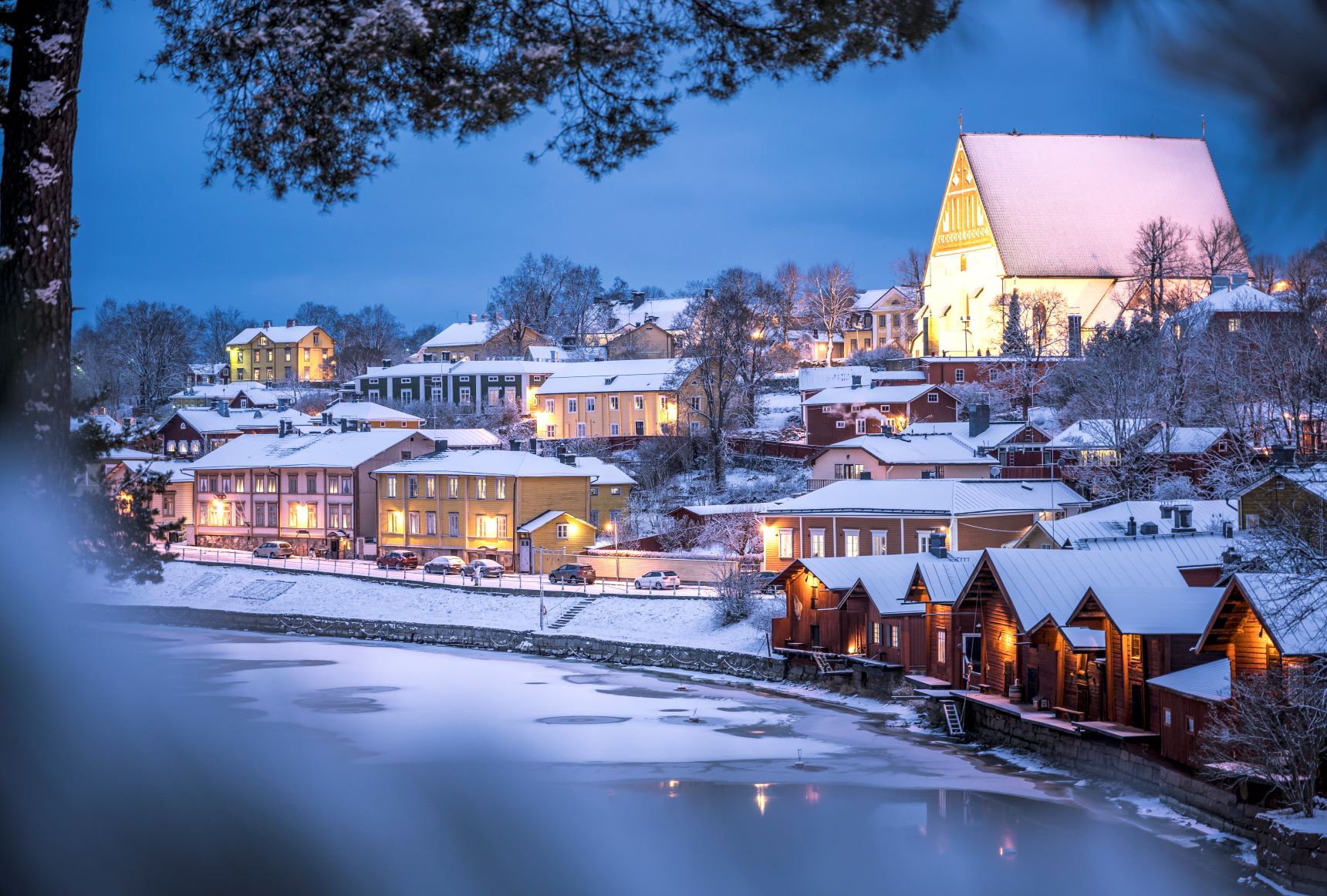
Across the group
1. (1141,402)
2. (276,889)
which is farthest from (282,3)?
(1141,402)

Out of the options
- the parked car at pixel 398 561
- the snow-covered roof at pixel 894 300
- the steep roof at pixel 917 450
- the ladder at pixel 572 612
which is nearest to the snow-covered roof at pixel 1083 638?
the ladder at pixel 572 612

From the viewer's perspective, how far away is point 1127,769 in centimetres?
2086

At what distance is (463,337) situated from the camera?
89.9 metres

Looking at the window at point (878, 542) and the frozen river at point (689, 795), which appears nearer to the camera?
the frozen river at point (689, 795)

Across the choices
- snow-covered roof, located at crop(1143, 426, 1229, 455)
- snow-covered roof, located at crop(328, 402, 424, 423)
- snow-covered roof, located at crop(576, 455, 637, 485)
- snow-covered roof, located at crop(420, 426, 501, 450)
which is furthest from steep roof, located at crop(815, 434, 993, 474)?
snow-covered roof, located at crop(328, 402, 424, 423)

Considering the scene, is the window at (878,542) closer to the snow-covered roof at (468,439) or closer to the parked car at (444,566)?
the parked car at (444,566)

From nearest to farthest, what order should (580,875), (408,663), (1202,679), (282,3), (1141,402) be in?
(282,3) < (580,875) < (1202,679) < (408,663) < (1141,402)

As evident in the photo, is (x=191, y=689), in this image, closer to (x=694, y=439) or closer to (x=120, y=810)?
(x=120, y=810)

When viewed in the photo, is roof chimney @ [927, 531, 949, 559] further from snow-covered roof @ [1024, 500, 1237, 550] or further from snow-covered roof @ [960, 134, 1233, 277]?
snow-covered roof @ [960, 134, 1233, 277]

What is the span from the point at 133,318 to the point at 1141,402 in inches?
1080

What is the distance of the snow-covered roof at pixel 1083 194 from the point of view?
12.2ft

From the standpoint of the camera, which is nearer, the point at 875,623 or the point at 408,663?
the point at 875,623

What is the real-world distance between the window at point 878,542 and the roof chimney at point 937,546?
6515 mm

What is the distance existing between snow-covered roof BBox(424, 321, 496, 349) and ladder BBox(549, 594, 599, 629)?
48628 mm
